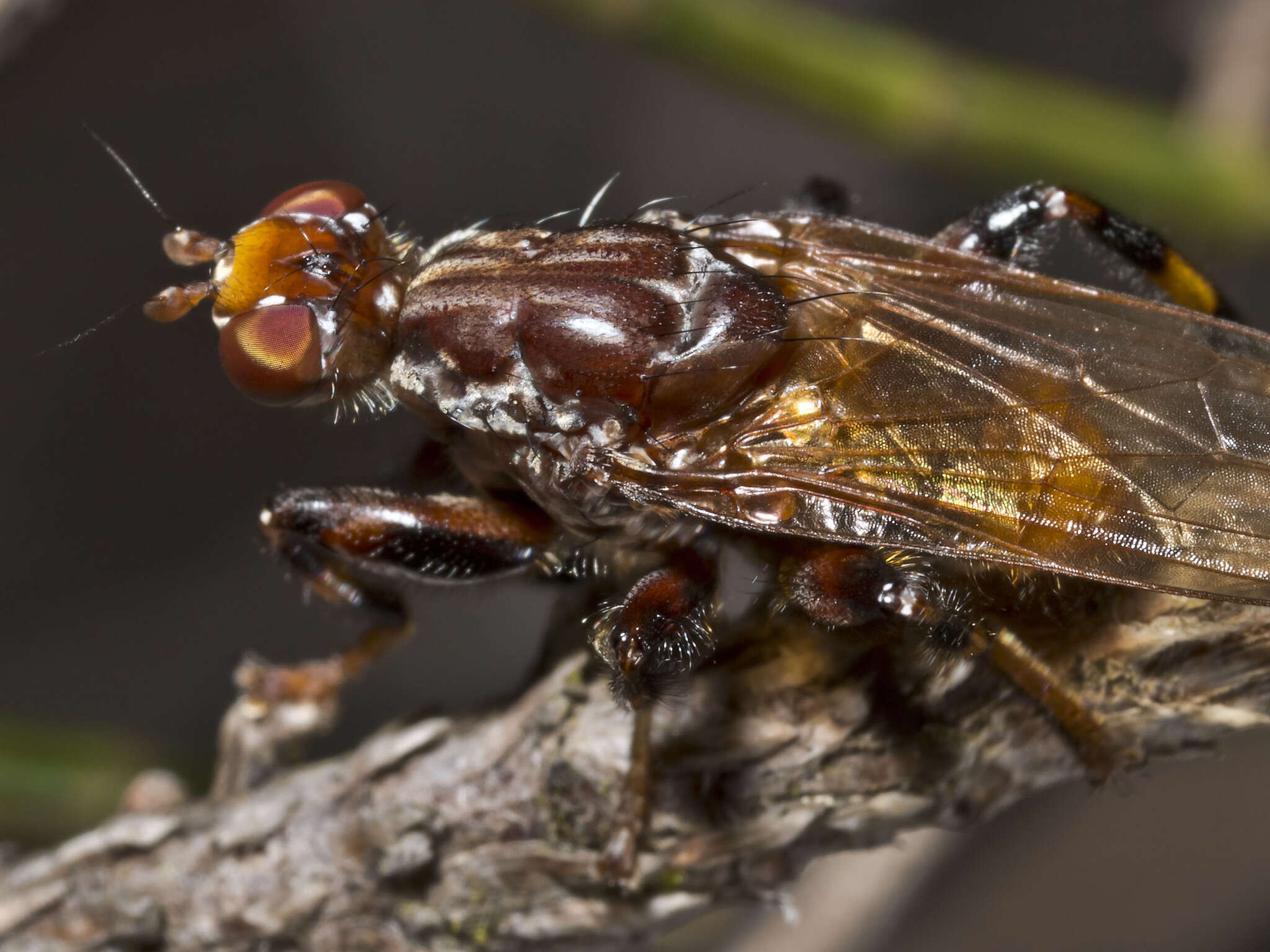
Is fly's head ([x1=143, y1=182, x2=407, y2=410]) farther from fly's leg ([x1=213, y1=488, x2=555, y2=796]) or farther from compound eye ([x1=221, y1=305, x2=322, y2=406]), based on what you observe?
fly's leg ([x1=213, y1=488, x2=555, y2=796])

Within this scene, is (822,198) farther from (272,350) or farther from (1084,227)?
(272,350)

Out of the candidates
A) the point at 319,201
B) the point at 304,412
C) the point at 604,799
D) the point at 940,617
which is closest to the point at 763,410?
the point at 940,617

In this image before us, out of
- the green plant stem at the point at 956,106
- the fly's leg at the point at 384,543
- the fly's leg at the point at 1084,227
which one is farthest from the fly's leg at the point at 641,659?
the green plant stem at the point at 956,106

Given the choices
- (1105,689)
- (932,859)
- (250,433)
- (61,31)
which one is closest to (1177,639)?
(1105,689)

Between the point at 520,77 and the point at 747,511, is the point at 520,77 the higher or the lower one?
the higher one

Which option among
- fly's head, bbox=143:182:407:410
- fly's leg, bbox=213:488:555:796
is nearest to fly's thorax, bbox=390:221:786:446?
fly's head, bbox=143:182:407:410

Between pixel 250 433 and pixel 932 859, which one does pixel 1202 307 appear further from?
pixel 250 433

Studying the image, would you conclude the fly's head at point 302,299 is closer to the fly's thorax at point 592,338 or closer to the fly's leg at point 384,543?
the fly's thorax at point 592,338
